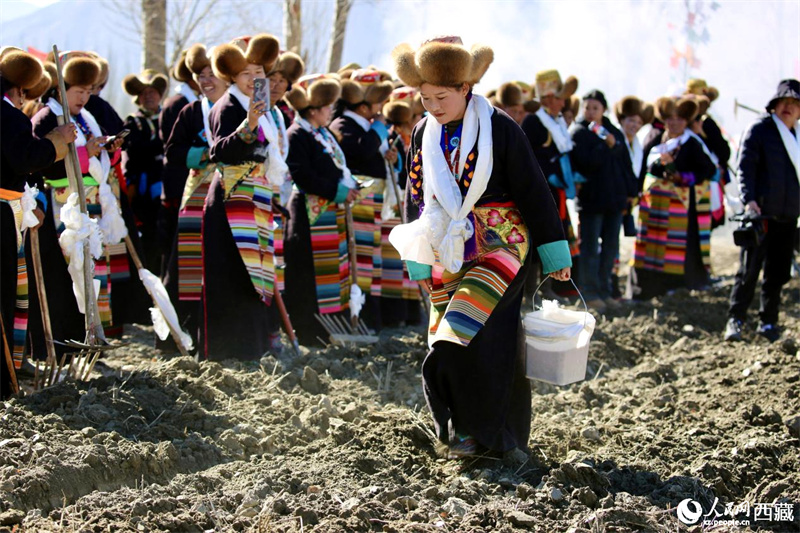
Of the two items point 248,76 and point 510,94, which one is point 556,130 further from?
point 248,76

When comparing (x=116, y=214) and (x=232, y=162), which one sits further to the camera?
(x=116, y=214)

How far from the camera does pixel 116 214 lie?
22.7 feet

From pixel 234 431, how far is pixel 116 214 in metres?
2.42

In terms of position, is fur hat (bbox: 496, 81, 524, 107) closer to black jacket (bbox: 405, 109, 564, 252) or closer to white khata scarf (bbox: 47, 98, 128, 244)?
white khata scarf (bbox: 47, 98, 128, 244)

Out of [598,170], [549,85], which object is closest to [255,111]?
[549,85]

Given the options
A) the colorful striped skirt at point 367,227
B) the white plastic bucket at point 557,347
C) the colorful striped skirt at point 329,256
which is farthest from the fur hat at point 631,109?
the white plastic bucket at point 557,347

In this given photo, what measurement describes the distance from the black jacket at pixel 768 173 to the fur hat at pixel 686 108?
219 cm

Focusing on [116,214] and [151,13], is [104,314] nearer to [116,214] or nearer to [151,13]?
[116,214]

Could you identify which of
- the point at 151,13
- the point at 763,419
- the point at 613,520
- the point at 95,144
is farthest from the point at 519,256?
the point at 151,13

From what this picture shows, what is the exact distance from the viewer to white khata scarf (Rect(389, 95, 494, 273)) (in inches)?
187

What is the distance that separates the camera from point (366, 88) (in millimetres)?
8359

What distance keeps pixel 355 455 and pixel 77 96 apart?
10.2 ft

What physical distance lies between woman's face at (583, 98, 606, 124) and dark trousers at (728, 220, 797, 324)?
240 cm

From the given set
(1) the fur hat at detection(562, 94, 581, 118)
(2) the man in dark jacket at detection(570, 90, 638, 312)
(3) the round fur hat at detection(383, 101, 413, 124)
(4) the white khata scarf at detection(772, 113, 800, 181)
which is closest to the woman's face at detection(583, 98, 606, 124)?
(2) the man in dark jacket at detection(570, 90, 638, 312)
